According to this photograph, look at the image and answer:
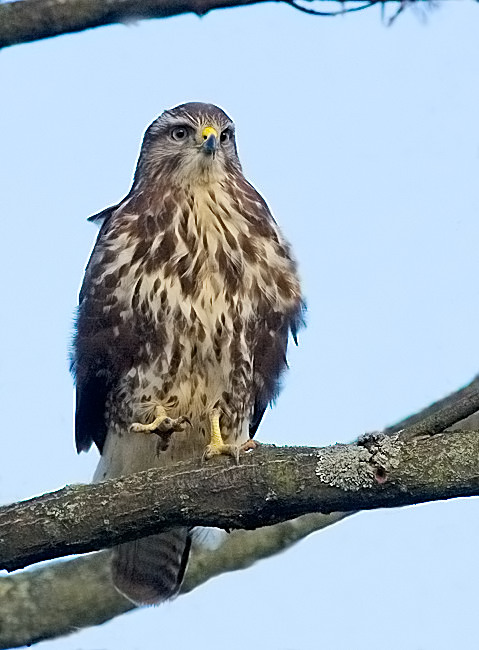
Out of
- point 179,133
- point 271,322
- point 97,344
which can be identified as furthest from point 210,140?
point 97,344

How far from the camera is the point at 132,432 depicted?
471cm

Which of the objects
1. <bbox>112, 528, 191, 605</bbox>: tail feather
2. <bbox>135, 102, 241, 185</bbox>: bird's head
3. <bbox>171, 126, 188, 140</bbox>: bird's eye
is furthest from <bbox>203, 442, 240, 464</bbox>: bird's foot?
<bbox>171, 126, 188, 140</bbox>: bird's eye

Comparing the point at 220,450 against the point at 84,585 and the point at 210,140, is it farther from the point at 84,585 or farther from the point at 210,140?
the point at 210,140

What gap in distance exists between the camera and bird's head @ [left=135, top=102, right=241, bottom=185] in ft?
16.3

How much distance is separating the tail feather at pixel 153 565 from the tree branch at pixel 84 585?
5cm

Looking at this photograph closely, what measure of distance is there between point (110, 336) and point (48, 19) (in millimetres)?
1303

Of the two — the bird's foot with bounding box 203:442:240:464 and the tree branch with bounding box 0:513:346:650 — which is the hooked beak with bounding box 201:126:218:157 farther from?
the tree branch with bounding box 0:513:346:650

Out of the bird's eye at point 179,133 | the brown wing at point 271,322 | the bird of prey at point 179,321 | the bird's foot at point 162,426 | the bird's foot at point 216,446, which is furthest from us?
the bird's eye at point 179,133

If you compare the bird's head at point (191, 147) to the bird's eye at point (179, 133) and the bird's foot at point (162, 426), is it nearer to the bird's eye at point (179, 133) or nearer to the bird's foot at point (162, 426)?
the bird's eye at point (179, 133)

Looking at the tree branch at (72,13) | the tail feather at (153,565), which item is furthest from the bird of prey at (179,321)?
the tree branch at (72,13)

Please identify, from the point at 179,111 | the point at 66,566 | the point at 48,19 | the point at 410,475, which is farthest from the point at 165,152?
the point at 410,475

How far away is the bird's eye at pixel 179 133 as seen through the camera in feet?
16.8

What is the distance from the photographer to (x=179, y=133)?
5.15 metres

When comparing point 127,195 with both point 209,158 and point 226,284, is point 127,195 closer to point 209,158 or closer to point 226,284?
point 209,158
